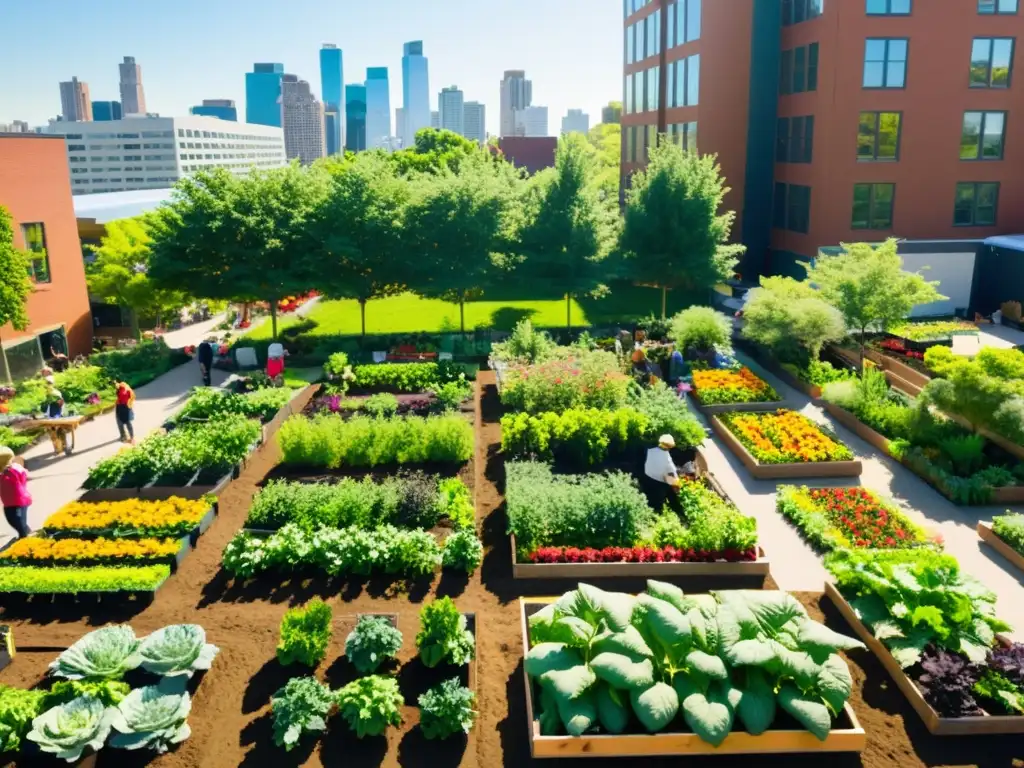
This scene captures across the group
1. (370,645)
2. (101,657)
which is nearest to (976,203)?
(370,645)

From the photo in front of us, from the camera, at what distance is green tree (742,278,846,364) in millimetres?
20219

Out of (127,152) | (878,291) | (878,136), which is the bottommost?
(878,291)

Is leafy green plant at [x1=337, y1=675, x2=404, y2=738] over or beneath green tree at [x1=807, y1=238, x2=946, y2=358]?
beneath

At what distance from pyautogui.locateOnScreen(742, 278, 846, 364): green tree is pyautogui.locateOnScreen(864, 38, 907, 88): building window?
11479mm

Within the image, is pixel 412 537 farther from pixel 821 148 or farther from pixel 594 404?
pixel 821 148

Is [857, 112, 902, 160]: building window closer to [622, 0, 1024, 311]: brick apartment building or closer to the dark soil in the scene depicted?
[622, 0, 1024, 311]: brick apartment building

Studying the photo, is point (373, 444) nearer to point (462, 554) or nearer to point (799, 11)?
point (462, 554)

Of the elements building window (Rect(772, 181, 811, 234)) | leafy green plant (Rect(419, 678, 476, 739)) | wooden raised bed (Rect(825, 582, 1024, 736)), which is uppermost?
building window (Rect(772, 181, 811, 234))

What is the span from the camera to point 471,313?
111 feet

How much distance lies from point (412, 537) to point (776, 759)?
565cm

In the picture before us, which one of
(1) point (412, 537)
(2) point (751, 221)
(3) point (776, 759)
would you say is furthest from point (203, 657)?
(2) point (751, 221)

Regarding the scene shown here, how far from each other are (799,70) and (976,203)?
8387mm

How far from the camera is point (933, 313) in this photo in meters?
28.7

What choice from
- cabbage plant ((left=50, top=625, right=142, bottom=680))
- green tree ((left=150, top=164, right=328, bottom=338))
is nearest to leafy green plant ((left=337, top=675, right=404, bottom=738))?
cabbage plant ((left=50, top=625, right=142, bottom=680))
